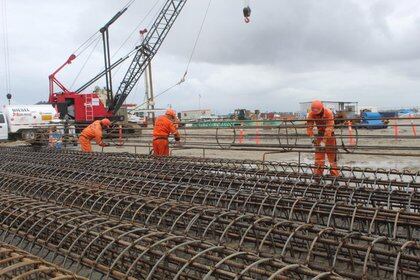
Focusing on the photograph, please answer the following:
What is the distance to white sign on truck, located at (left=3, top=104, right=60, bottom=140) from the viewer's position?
22.8 meters

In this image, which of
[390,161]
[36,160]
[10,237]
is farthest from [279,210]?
[390,161]

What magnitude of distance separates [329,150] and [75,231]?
16.0ft

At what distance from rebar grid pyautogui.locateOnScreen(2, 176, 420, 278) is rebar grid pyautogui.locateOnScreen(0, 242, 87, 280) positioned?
4.07 ft

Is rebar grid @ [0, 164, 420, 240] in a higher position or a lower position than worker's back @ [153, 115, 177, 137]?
lower

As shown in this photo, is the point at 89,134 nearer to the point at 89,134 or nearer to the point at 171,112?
the point at 89,134

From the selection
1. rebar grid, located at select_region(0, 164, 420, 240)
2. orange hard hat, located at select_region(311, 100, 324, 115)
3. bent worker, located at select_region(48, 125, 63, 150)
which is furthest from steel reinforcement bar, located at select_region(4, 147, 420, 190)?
bent worker, located at select_region(48, 125, 63, 150)

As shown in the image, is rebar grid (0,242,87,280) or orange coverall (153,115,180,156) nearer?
rebar grid (0,242,87,280)

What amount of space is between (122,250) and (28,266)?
29.4 inches

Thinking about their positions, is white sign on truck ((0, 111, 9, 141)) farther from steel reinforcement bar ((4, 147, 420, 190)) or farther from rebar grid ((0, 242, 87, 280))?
rebar grid ((0, 242, 87, 280))

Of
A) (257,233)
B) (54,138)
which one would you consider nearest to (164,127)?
(257,233)

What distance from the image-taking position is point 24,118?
75.7 ft

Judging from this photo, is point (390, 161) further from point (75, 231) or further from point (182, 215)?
point (75, 231)

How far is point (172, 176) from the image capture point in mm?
6766

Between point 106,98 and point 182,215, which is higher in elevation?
Result: point 106,98
